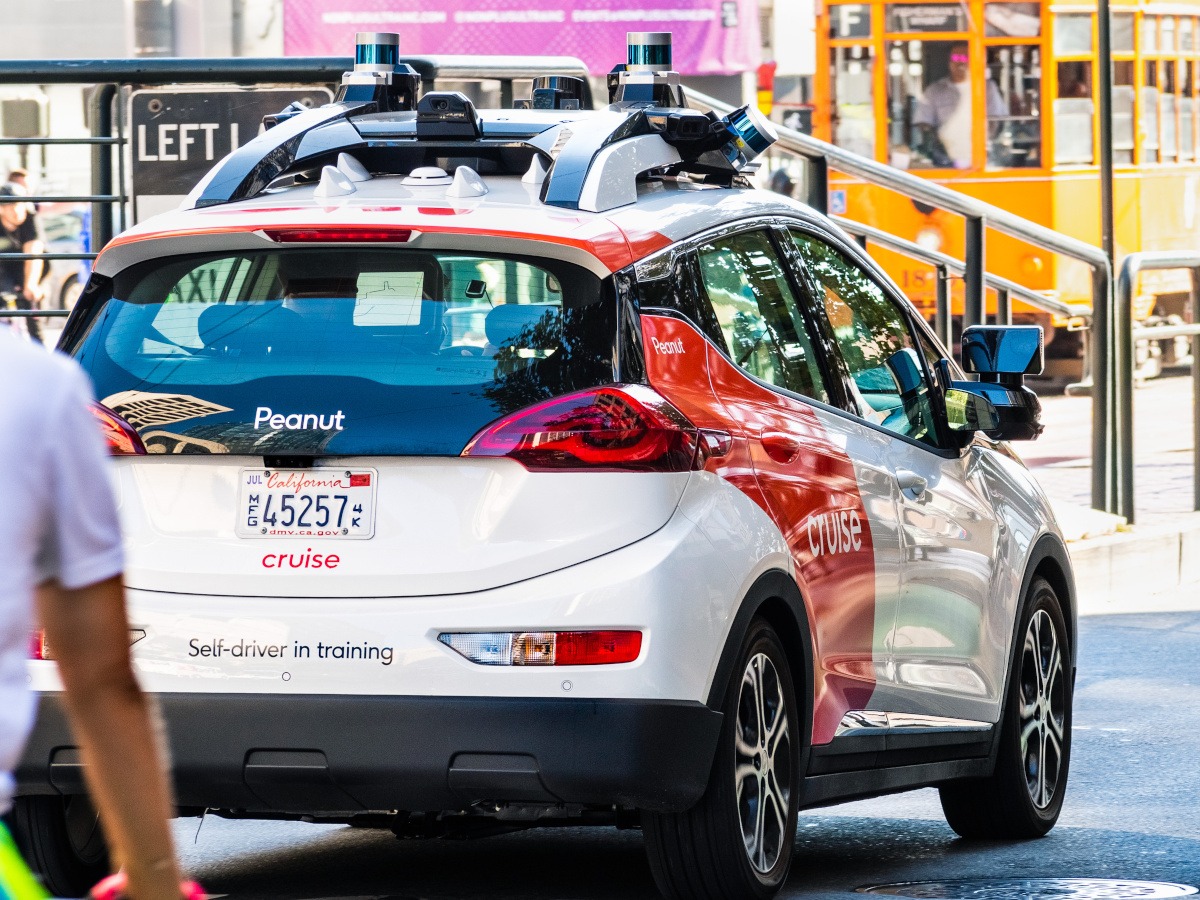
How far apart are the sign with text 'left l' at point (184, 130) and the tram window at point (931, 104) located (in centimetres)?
1334

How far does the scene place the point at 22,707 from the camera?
7.53 ft

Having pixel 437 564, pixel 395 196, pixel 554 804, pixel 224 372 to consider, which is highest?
pixel 395 196

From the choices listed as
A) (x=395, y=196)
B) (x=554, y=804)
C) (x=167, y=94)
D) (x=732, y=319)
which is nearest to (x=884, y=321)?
(x=732, y=319)

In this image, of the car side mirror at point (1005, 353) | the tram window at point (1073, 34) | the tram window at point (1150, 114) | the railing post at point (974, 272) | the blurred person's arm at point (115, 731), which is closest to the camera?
the blurred person's arm at point (115, 731)

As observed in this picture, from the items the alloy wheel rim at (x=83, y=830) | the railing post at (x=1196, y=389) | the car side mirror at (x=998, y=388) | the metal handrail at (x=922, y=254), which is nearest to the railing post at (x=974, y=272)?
the metal handrail at (x=922, y=254)

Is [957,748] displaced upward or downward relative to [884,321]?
downward

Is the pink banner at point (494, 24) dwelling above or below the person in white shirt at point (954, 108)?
above

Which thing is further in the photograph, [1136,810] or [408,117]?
[1136,810]

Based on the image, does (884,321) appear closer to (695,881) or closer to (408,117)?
(408,117)

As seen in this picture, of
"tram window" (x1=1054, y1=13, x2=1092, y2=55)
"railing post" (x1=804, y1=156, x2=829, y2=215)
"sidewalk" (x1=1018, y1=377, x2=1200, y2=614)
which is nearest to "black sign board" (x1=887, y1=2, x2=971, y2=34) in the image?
"tram window" (x1=1054, y1=13, x2=1092, y2=55)

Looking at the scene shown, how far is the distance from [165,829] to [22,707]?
19 centimetres

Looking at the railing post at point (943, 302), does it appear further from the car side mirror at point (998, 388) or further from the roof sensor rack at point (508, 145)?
the roof sensor rack at point (508, 145)

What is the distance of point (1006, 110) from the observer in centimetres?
2244

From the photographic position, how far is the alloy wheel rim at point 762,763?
203 inches
